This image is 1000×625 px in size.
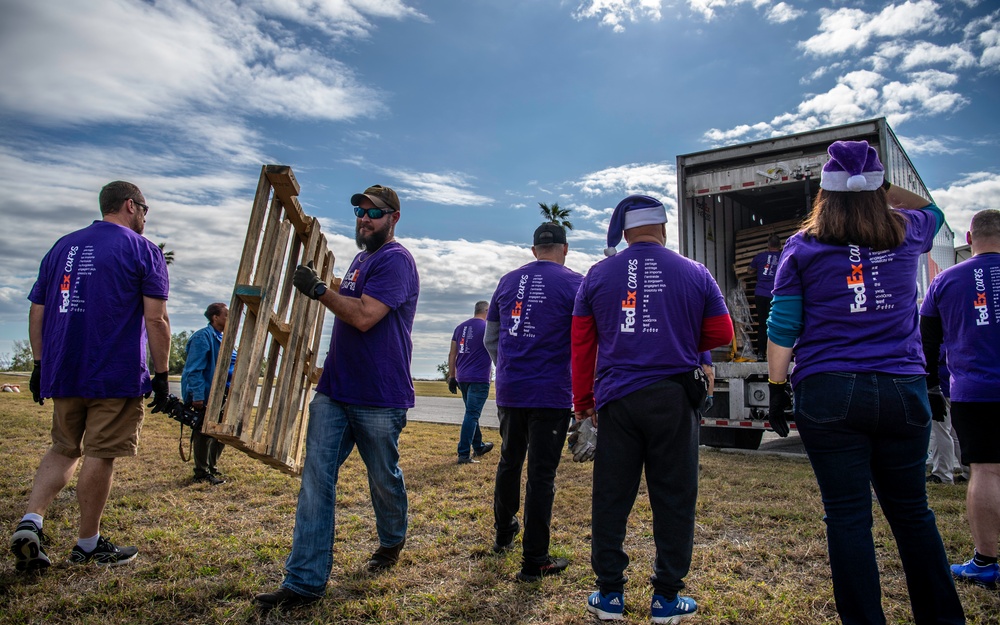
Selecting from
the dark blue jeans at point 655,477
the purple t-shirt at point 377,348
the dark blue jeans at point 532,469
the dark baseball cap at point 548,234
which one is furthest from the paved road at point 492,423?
the dark blue jeans at point 655,477

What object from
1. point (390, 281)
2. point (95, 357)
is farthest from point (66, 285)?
point (390, 281)

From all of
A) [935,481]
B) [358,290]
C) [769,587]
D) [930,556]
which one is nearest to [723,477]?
[935,481]

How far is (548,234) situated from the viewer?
435 cm

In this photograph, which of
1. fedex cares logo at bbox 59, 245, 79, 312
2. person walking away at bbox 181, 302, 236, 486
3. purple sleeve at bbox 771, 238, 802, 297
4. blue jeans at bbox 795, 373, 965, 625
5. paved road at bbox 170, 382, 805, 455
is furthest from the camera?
paved road at bbox 170, 382, 805, 455

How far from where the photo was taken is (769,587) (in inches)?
141

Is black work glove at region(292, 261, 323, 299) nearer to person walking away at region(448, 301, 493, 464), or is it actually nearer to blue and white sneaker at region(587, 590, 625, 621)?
blue and white sneaker at region(587, 590, 625, 621)

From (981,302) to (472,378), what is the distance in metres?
5.73

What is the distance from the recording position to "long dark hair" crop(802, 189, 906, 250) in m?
2.68

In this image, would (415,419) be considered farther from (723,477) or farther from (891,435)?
(891,435)

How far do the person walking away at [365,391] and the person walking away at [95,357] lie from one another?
1187mm

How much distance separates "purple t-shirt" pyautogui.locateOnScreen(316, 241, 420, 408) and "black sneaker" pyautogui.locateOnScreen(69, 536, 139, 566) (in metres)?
1.57

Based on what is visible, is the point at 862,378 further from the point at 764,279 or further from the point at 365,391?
the point at 764,279

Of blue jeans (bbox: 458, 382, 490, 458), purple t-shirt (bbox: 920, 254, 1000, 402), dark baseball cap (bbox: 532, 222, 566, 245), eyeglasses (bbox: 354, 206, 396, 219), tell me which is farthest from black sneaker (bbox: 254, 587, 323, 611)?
blue jeans (bbox: 458, 382, 490, 458)

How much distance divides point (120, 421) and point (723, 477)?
18.2ft
